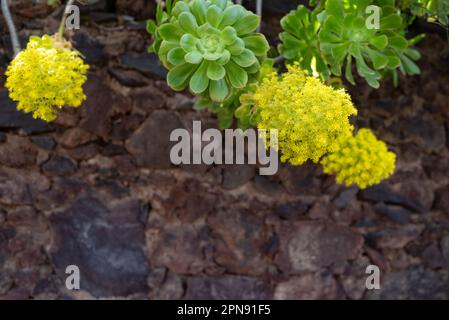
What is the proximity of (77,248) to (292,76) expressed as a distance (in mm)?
1157

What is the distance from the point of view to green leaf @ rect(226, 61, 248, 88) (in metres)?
1.21

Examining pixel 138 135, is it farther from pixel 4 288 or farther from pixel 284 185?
pixel 4 288

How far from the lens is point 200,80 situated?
122 centimetres

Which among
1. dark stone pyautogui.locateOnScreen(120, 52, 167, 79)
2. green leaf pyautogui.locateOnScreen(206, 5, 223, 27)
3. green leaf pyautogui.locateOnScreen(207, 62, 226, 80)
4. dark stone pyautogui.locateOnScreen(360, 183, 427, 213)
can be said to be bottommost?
dark stone pyautogui.locateOnScreen(360, 183, 427, 213)

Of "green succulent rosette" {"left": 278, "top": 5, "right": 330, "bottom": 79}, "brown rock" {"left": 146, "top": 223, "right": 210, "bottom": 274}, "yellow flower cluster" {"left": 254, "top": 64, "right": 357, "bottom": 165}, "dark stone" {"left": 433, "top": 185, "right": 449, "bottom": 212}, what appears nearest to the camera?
"yellow flower cluster" {"left": 254, "top": 64, "right": 357, "bottom": 165}

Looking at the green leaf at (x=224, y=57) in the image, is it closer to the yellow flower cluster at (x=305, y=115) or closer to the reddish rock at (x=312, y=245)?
the yellow flower cluster at (x=305, y=115)

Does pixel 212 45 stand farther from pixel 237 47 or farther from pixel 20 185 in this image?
pixel 20 185

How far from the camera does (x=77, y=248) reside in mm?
1846

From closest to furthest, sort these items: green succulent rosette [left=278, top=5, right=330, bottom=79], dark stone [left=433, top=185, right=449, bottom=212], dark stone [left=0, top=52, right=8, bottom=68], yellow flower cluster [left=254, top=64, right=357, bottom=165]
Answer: yellow flower cluster [left=254, top=64, right=357, bottom=165] < green succulent rosette [left=278, top=5, right=330, bottom=79] < dark stone [left=0, top=52, right=8, bottom=68] < dark stone [left=433, top=185, right=449, bottom=212]

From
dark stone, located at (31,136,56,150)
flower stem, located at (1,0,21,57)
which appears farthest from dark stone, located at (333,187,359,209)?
flower stem, located at (1,0,21,57)

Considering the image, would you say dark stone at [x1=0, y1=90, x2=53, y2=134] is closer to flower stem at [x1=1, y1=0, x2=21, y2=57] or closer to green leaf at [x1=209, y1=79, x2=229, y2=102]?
flower stem at [x1=1, y1=0, x2=21, y2=57]

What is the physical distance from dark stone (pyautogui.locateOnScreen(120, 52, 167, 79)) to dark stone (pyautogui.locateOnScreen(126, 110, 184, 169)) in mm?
165

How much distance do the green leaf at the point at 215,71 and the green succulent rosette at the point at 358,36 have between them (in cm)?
32

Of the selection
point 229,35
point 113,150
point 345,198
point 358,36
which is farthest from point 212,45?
point 345,198
